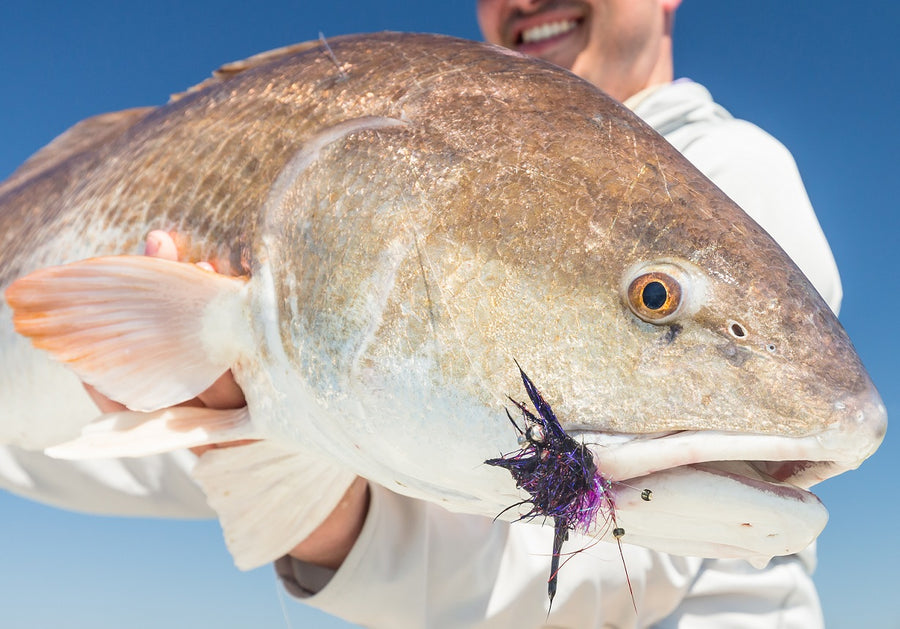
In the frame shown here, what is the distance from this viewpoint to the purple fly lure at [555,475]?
4.40 feet

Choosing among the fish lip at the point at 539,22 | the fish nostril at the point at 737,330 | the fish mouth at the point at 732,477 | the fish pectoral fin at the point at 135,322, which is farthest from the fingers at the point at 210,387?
the fish lip at the point at 539,22

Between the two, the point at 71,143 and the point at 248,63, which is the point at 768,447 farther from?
the point at 71,143

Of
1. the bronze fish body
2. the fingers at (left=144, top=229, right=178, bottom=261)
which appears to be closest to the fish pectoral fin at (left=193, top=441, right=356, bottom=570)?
the bronze fish body

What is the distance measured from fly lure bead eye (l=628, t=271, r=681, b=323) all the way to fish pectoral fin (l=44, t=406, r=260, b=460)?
3.26ft

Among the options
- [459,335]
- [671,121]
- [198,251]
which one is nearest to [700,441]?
[459,335]

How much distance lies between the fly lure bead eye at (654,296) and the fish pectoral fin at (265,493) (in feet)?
3.27

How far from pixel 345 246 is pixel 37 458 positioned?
271cm

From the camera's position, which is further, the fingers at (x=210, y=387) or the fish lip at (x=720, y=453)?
the fingers at (x=210, y=387)

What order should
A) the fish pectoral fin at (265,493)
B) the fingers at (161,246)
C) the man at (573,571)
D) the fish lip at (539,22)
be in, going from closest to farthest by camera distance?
the fingers at (161,246)
the fish pectoral fin at (265,493)
the man at (573,571)
the fish lip at (539,22)

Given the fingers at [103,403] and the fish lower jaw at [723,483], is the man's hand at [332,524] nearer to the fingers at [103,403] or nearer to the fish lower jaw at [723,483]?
the fingers at [103,403]

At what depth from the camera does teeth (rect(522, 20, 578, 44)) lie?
4.07m

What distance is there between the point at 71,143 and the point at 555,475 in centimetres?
257

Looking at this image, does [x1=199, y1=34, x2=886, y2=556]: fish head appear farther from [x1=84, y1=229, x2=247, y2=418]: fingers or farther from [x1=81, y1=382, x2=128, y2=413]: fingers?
[x1=81, y1=382, x2=128, y2=413]: fingers

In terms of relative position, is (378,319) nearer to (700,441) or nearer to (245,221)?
(245,221)
